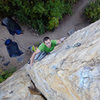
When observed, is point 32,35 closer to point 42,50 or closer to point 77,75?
point 42,50

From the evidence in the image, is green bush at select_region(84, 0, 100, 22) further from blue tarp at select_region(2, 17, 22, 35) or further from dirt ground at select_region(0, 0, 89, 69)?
blue tarp at select_region(2, 17, 22, 35)

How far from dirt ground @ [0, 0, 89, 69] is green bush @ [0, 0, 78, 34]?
2.40 feet

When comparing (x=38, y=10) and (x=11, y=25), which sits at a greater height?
(x=11, y=25)

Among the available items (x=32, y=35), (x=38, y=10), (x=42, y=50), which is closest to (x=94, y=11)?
(x=38, y=10)

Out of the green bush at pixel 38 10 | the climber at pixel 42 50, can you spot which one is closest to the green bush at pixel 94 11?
the green bush at pixel 38 10

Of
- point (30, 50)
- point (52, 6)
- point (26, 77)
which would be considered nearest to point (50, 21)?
point (52, 6)

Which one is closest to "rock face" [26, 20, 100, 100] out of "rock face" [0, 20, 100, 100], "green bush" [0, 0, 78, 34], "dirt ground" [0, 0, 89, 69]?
"rock face" [0, 20, 100, 100]

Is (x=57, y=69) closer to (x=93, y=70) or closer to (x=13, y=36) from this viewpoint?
(x=93, y=70)

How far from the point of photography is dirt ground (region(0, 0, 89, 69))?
8.81 metres

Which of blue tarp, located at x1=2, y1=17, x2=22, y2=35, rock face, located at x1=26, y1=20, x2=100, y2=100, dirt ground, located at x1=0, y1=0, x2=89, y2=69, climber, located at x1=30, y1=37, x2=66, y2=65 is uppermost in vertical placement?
blue tarp, located at x1=2, y1=17, x2=22, y2=35

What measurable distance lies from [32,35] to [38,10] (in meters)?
2.45

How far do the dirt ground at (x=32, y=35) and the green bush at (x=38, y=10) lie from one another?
2.40ft

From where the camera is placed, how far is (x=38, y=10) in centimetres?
790

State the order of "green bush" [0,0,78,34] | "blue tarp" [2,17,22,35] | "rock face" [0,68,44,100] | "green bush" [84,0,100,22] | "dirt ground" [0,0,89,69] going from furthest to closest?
"blue tarp" [2,17,22,35]
"green bush" [84,0,100,22]
"dirt ground" [0,0,89,69]
"green bush" [0,0,78,34]
"rock face" [0,68,44,100]
